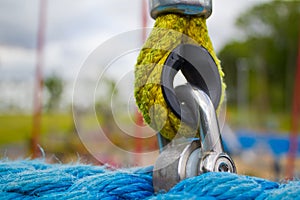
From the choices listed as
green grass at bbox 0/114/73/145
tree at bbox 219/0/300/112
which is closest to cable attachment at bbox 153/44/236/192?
green grass at bbox 0/114/73/145

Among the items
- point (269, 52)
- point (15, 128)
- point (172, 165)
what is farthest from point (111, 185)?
point (269, 52)

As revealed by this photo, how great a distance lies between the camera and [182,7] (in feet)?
1.11

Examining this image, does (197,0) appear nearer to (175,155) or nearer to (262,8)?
(175,155)

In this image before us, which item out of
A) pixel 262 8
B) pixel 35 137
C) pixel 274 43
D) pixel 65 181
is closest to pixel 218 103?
pixel 65 181

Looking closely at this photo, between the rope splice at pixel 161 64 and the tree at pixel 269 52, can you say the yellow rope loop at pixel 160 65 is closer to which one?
the rope splice at pixel 161 64

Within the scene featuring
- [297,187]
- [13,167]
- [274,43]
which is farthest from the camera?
[274,43]

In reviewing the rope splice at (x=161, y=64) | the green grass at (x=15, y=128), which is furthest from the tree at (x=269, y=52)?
the rope splice at (x=161, y=64)

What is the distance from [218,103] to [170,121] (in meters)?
0.05

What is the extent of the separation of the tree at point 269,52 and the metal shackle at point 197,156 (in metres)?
15.6

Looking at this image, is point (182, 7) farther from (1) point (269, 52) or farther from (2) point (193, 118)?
(1) point (269, 52)

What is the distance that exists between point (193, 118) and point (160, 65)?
0.05 metres

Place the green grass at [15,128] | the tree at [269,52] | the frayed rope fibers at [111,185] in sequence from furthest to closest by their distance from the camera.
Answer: the tree at [269,52] → the green grass at [15,128] → the frayed rope fibers at [111,185]

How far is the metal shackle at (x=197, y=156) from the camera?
1.04ft

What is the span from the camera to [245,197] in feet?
0.97
